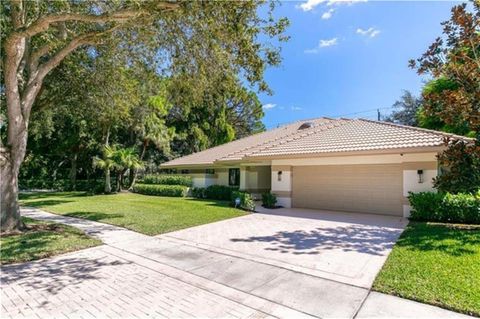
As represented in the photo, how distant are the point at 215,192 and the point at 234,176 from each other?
2.06 meters

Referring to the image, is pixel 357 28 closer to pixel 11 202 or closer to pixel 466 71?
pixel 466 71

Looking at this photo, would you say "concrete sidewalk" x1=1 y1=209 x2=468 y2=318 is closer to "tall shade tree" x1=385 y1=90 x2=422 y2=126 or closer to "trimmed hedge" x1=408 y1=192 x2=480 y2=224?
"trimmed hedge" x1=408 y1=192 x2=480 y2=224

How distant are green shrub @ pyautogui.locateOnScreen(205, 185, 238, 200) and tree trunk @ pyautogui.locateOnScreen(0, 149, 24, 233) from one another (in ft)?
41.5

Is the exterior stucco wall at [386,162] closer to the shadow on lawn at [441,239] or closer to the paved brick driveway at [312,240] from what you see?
the paved brick driveway at [312,240]

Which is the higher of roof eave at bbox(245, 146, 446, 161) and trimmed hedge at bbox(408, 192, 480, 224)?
roof eave at bbox(245, 146, 446, 161)

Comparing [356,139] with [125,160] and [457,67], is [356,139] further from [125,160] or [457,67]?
[125,160]

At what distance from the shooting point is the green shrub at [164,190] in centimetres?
2376

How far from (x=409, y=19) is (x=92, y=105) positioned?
13.9 m

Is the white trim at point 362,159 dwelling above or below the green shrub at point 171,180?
above

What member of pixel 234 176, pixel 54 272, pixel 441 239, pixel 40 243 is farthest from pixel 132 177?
pixel 441 239

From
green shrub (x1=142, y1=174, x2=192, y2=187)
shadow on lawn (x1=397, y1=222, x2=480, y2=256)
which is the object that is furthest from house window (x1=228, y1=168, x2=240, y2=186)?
shadow on lawn (x1=397, y1=222, x2=480, y2=256)

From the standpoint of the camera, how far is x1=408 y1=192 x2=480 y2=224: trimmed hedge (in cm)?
1023

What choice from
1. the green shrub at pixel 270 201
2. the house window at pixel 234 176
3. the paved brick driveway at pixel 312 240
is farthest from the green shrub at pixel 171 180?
the paved brick driveway at pixel 312 240

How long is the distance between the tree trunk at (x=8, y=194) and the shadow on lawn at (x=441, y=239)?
11.5 meters
